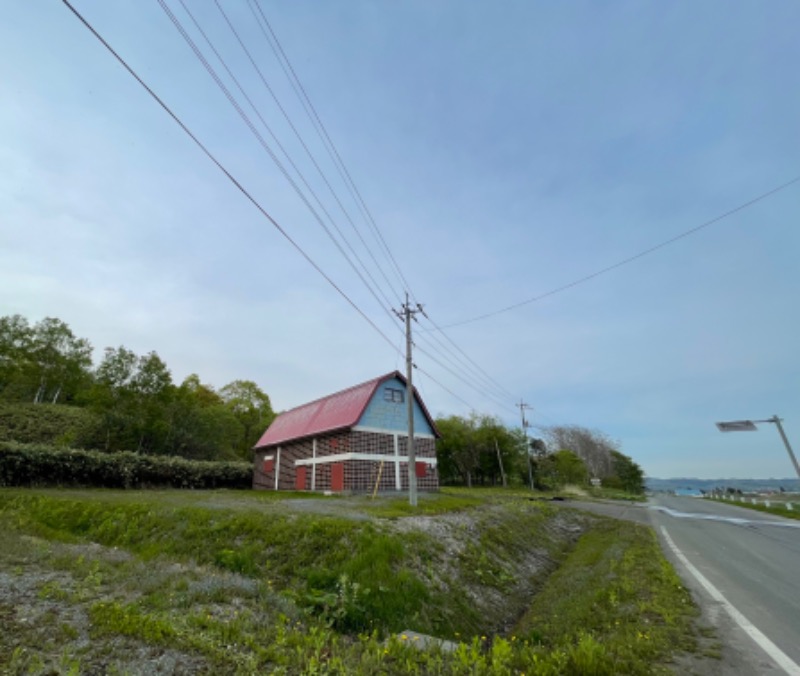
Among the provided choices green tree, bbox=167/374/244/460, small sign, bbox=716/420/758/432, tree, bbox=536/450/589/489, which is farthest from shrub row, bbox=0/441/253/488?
tree, bbox=536/450/589/489

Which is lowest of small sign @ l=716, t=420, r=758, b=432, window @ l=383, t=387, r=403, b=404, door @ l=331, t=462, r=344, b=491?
door @ l=331, t=462, r=344, b=491

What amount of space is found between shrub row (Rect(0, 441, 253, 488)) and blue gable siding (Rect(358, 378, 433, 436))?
47.9 feet

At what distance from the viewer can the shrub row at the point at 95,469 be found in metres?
20.8

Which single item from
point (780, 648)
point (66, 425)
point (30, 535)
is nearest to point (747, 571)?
point (780, 648)

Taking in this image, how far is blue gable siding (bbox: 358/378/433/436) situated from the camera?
25866 mm

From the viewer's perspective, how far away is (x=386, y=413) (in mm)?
26859

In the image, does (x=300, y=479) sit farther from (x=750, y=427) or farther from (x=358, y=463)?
(x=750, y=427)

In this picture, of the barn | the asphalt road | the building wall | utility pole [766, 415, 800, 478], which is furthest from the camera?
the barn

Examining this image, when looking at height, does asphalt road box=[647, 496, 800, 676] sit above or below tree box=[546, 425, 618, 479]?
below

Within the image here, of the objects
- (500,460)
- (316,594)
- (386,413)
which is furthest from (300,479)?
(500,460)

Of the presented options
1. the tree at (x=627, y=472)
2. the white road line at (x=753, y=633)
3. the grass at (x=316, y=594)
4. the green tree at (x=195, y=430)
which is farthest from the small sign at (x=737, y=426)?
the tree at (x=627, y=472)

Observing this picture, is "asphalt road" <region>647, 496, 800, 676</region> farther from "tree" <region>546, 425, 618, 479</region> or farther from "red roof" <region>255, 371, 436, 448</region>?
"tree" <region>546, 425, 618, 479</region>

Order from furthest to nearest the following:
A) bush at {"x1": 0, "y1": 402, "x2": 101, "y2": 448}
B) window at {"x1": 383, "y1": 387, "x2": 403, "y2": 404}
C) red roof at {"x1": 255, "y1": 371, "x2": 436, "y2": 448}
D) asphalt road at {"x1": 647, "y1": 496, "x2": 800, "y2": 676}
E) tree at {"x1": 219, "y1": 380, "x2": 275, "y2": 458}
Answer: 1. tree at {"x1": 219, "y1": 380, "x2": 275, "y2": 458}
2. bush at {"x1": 0, "y1": 402, "x2": 101, "y2": 448}
3. window at {"x1": 383, "y1": 387, "x2": 403, "y2": 404}
4. red roof at {"x1": 255, "y1": 371, "x2": 436, "y2": 448}
5. asphalt road at {"x1": 647, "y1": 496, "x2": 800, "y2": 676}

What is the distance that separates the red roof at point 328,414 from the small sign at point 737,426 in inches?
665
